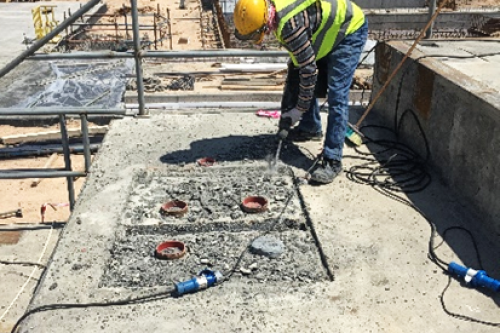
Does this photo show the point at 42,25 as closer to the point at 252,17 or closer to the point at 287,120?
the point at 287,120

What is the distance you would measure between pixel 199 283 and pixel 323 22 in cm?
255

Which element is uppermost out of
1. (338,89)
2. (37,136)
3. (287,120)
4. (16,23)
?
(338,89)

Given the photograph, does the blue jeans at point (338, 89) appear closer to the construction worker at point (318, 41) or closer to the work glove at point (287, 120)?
the construction worker at point (318, 41)

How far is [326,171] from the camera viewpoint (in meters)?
4.87

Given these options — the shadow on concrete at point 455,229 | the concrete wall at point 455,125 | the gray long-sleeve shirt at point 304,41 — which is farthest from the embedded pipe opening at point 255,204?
the concrete wall at point 455,125

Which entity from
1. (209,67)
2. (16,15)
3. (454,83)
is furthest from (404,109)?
(16,15)

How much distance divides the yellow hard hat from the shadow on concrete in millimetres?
1793

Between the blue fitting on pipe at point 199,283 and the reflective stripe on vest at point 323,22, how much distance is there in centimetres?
208

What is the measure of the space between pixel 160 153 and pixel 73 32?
1547 cm

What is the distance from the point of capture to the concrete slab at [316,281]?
10.7 ft

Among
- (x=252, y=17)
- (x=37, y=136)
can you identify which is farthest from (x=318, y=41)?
(x=37, y=136)

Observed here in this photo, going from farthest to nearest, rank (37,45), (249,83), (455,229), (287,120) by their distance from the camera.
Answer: (249,83) → (37,45) → (287,120) → (455,229)

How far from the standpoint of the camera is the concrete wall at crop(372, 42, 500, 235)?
4.16m

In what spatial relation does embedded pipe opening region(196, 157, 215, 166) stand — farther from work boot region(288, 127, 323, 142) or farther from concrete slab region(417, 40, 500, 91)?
concrete slab region(417, 40, 500, 91)
